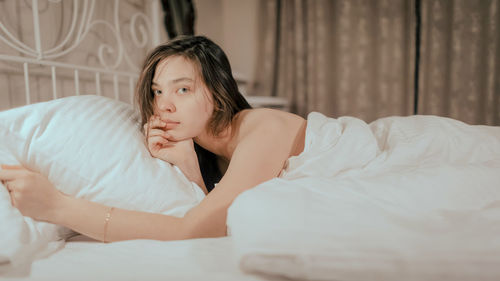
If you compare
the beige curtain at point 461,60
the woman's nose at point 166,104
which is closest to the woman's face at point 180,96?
the woman's nose at point 166,104

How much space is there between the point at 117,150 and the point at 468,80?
260cm

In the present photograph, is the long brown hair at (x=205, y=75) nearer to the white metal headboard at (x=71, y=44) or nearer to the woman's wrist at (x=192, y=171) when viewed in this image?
the woman's wrist at (x=192, y=171)

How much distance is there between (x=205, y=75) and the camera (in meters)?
0.97

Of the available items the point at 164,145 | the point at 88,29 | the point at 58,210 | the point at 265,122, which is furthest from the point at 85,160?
the point at 88,29

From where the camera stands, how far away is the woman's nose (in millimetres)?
920

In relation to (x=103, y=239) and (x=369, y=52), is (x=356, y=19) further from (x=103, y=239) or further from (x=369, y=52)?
(x=103, y=239)

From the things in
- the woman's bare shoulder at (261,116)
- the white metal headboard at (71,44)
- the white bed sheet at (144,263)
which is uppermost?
the white metal headboard at (71,44)

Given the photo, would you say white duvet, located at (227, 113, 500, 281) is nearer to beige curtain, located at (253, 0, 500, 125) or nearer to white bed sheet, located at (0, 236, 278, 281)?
white bed sheet, located at (0, 236, 278, 281)

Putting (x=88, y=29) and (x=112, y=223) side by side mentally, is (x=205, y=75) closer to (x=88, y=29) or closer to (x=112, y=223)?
(x=112, y=223)

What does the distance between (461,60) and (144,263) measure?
2703mm

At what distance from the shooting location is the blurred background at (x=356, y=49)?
2262 mm

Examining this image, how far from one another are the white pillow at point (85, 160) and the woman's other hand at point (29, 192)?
19 mm

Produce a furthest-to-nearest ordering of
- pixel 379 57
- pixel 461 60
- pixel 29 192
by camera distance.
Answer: pixel 379 57
pixel 461 60
pixel 29 192

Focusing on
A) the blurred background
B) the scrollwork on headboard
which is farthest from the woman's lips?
the blurred background
